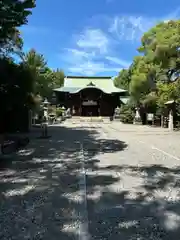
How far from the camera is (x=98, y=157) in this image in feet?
30.0

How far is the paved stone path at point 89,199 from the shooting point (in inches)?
138

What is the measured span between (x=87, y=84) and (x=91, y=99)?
13.7 ft

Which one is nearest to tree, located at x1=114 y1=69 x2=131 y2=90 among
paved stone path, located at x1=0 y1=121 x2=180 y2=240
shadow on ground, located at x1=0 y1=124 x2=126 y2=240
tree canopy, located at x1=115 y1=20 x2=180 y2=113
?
tree canopy, located at x1=115 y1=20 x2=180 y2=113

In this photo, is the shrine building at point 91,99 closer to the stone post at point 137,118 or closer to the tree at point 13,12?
the stone post at point 137,118

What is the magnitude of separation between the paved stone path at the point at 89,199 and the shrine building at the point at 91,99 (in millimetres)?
34453

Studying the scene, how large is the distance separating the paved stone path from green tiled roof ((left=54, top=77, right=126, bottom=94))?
3531cm

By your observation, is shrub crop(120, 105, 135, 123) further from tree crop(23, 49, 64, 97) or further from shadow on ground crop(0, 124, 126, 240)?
shadow on ground crop(0, 124, 126, 240)

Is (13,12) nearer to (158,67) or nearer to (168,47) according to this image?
(168,47)

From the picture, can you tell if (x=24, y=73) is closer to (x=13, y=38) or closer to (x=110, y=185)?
(x=13, y=38)

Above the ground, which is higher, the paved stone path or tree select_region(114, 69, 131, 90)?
tree select_region(114, 69, 131, 90)

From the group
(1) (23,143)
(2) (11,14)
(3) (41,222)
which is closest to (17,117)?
(1) (23,143)

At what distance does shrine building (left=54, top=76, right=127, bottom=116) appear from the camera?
42591 mm

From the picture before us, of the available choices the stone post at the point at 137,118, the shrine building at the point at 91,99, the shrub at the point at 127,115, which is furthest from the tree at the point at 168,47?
the shrine building at the point at 91,99

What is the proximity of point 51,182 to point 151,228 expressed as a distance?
9.27 ft
